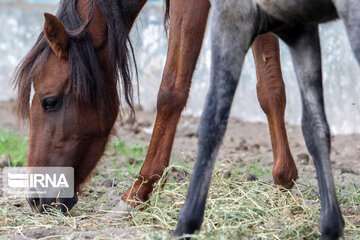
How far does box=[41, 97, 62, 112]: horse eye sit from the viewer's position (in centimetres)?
328

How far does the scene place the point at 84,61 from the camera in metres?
3.36

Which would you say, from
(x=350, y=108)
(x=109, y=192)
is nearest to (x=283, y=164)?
(x=109, y=192)

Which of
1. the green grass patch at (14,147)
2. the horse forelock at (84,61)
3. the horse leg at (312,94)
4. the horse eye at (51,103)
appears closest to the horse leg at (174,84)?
the horse forelock at (84,61)

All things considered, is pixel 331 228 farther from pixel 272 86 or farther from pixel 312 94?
pixel 272 86

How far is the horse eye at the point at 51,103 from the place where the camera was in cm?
328

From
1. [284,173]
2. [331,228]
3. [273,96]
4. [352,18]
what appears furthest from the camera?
[273,96]

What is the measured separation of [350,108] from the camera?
20.9 feet

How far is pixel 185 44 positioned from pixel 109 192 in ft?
4.03

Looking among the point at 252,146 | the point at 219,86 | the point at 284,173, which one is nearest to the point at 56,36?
the point at 219,86

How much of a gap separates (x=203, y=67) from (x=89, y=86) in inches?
179

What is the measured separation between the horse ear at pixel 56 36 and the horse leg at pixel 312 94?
52.4 inches

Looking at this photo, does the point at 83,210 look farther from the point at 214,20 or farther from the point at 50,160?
the point at 214,20

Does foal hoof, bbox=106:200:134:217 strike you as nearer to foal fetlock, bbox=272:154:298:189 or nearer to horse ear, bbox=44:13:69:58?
horse ear, bbox=44:13:69:58

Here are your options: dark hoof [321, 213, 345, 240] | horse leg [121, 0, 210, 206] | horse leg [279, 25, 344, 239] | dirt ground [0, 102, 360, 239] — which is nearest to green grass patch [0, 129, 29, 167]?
dirt ground [0, 102, 360, 239]
